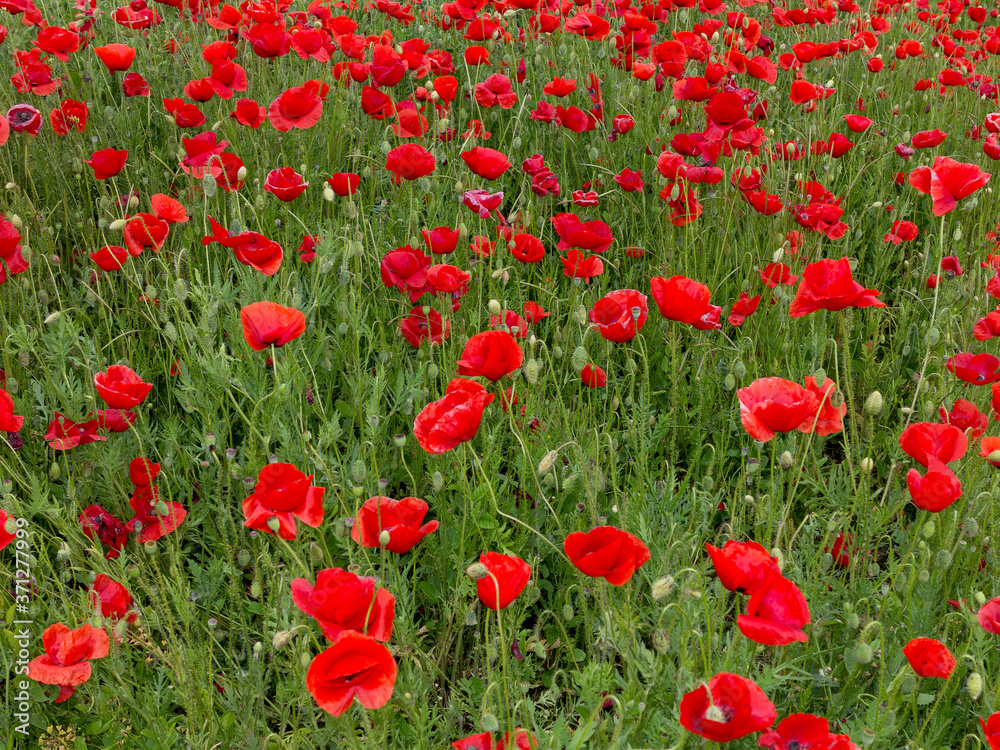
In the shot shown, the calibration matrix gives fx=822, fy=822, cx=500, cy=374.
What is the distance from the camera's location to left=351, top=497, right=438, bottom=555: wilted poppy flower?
1.45 metres

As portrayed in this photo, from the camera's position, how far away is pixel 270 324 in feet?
5.57

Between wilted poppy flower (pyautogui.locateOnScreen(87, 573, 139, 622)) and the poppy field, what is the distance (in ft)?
0.04

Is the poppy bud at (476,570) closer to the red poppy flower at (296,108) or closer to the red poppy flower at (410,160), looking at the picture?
the red poppy flower at (410,160)

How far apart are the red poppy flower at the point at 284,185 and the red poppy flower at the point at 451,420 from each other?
112cm

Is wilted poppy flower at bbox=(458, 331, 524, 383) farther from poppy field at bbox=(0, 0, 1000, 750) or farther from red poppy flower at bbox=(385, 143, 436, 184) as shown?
red poppy flower at bbox=(385, 143, 436, 184)

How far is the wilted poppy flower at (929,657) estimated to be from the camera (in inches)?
50.4

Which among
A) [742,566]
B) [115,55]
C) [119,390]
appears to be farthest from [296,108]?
[742,566]

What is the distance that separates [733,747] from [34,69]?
326 centimetres

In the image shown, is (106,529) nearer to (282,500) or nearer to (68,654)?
(68,654)

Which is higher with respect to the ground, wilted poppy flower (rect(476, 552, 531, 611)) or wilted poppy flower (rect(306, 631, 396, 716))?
wilted poppy flower (rect(306, 631, 396, 716))

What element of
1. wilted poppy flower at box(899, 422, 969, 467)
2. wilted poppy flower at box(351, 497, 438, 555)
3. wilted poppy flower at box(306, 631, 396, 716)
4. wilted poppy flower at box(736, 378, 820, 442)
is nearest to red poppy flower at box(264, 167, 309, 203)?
wilted poppy flower at box(351, 497, 438, 555)

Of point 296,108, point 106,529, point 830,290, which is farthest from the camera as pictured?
point 296,108

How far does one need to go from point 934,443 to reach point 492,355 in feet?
2.91

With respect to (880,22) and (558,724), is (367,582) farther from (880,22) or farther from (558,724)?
(880,22)
